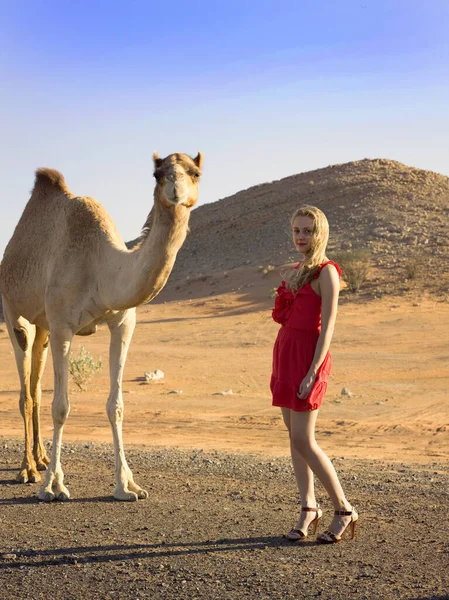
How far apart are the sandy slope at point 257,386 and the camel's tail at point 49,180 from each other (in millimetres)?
3639

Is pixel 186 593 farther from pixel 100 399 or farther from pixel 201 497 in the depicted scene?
pixel 100 399

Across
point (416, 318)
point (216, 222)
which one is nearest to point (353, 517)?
point (416, 318)

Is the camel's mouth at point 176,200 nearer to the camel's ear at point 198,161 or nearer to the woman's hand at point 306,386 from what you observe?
the camel's ear at point 198,161

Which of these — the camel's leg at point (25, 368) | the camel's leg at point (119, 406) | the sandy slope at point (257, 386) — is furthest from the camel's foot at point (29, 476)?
the sandy slope at point (257, 386)

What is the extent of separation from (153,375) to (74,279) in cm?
1007

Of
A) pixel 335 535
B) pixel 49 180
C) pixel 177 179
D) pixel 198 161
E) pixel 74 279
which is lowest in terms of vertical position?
pixel 335 535

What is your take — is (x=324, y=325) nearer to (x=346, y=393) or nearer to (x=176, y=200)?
(x=176, y=200)

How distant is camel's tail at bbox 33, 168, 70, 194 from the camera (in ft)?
27.7

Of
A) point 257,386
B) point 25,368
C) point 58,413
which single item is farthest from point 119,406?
point 257,386

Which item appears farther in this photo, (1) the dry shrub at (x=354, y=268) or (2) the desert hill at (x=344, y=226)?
(2) the desert hill at (x=344, y=226)

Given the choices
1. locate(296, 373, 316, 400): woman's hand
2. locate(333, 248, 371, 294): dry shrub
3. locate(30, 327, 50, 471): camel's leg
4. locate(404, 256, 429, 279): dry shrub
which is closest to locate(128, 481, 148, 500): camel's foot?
locate(30, 327, 50, 471): camel's leg

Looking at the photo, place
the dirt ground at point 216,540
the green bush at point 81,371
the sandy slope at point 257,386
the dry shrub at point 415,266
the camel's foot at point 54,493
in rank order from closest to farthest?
1. the dirt ground at point 216,540
2. the camel's foot at point 54,493
3. the sandy slope at point 257,386
4. the green bush at point 81,371
5. the dry shrub at point 415,266

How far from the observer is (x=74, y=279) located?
7.21m

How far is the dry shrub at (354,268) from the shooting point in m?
32.1
